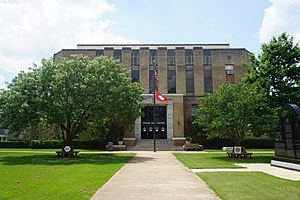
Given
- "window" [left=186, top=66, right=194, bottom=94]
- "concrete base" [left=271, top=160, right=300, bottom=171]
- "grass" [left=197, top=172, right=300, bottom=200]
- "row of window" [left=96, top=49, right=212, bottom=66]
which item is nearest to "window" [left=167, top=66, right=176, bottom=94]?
"row of window" [left=96, top=49, right=212, bottom=66]

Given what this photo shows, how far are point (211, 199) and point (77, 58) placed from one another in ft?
60.0

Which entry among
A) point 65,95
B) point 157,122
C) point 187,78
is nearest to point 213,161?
point 65,95

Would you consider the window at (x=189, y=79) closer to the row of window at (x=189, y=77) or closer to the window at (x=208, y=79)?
the row of window at (x=189, y=77)

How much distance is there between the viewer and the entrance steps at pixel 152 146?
34.6 meters

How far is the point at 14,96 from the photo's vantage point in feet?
65.3

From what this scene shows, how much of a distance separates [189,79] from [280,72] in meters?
25.1

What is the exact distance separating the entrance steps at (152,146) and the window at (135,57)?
14549 mm

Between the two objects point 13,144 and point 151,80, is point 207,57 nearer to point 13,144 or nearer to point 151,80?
point 151,80

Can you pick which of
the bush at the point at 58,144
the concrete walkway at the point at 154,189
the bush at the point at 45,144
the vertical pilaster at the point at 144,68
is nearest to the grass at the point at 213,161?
the concrete walkway at the point at 154,189

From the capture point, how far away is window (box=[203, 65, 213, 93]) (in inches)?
1780

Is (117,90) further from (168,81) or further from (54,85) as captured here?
(168,81)

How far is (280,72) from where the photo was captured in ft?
68.5

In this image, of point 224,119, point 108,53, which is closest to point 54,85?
point 224,119

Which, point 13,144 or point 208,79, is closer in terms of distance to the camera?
point 13,144
